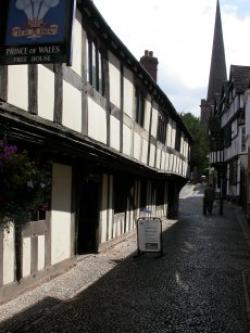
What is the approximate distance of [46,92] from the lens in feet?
28.4

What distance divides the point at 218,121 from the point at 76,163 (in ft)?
139

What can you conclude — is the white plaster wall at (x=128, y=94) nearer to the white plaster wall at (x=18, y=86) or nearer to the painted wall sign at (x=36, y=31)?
the white plaster wall at (x=18, y=86)

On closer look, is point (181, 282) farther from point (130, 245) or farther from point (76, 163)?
point (130, 245)

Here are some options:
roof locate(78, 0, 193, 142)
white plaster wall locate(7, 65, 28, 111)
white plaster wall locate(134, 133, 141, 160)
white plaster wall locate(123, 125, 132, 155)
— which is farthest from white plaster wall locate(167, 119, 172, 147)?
white plaster wall locate(7, 65, 28, 111)

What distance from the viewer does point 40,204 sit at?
595cm

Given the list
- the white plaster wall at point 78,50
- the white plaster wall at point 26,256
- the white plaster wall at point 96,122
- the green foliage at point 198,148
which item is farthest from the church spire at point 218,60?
the white plaster wall at point 26,256

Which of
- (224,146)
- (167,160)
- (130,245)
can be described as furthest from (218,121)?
(130,245)

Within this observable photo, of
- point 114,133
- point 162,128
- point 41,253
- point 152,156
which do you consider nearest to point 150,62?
point 162,128

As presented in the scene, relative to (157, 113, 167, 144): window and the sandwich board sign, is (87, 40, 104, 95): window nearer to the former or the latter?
the sandwich board sign

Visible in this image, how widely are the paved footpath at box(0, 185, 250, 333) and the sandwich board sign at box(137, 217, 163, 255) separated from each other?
9.1 inches

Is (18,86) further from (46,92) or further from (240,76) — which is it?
(240,76)

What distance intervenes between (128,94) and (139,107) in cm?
186

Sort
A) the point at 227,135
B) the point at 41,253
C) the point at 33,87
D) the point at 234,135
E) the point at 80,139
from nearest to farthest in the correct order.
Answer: the point at 33,87 → the point at 80,139 → the point at 41,253 → the point at 234,135 → the point at 227,135

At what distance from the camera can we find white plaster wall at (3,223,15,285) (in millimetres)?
7820
